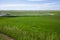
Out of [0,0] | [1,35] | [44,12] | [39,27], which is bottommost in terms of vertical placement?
[1,35]

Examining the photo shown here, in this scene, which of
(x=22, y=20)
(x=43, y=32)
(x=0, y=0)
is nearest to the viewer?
(x=43, y=32)

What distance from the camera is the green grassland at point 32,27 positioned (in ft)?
6.09

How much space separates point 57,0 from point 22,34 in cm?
87

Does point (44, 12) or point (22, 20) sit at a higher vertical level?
point (44, 12)

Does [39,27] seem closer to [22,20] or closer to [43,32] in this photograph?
[43,32]

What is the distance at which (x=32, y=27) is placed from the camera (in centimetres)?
194

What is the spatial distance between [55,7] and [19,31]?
0.76m

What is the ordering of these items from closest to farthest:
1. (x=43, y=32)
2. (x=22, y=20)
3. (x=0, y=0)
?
(x=43, y=32), (x=22, y=20), (x=0, y=0)

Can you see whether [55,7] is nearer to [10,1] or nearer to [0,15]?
[10,1]

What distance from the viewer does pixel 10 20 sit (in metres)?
2.05

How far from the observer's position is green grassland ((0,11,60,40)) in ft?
6.09

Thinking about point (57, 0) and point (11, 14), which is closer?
point (57, 0)

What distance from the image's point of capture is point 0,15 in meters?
2.23

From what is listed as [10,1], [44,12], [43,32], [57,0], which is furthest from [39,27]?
[10,1]
